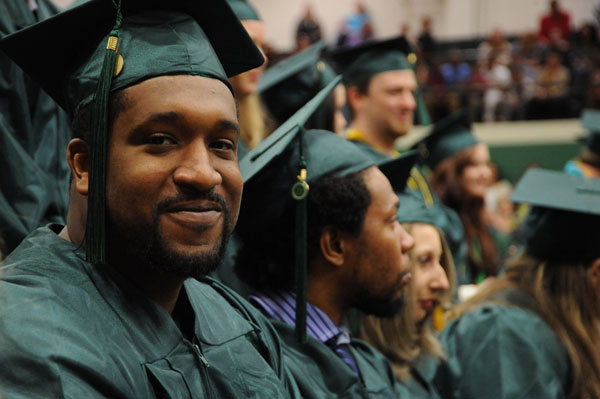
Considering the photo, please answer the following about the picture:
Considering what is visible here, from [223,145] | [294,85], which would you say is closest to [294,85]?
[294,85]

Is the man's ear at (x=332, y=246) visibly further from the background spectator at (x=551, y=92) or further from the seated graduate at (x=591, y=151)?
the background spectator at (x=551, y=92)

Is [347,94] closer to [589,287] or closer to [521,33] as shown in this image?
[589,287]

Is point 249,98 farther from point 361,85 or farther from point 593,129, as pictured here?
point 593,129

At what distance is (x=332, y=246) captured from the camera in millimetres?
2348

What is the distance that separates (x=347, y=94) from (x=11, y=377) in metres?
3.65

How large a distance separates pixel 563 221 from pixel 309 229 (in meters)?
1.40

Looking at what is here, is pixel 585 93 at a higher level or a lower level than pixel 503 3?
lower

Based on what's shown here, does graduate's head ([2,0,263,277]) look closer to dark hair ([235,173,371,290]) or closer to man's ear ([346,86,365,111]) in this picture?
dark hair ([235,173,371,290])

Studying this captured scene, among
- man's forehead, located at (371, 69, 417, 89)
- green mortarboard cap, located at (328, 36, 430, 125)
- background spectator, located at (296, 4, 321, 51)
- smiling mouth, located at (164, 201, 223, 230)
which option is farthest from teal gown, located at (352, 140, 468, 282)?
background spectator, located at (296, 4, 321, 51)

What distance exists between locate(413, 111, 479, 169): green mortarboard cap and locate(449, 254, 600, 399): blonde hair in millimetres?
2202

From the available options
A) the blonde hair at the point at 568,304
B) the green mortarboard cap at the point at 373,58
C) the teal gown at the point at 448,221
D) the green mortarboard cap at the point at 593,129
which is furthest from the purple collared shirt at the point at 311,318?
the green mortarboard cap at the point at 593,129

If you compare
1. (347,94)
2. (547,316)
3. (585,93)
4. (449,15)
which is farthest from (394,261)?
(449,15)

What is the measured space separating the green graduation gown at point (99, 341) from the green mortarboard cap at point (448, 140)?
3.99m

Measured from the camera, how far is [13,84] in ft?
7.72
